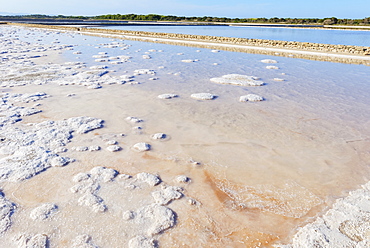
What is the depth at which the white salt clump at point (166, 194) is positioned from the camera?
101 inches

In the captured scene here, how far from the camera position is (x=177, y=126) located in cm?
432

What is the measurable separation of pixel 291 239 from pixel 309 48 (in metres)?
14.1

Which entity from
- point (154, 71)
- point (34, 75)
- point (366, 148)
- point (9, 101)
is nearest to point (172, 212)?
point (366, 148)

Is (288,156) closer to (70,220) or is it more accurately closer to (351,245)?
(351,245)

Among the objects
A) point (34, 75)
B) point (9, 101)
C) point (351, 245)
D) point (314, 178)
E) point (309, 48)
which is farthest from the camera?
point (309, 48)

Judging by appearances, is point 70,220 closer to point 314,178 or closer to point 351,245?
point 351,245

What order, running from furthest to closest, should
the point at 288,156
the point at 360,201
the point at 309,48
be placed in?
the point at 309,48
the point at 288,156
the point at 360,201

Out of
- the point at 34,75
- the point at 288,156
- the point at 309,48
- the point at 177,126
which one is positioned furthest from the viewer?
the point at 309,48

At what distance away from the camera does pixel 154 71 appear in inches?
338

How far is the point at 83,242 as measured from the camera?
80.7 inches

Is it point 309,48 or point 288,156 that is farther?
point 309,48

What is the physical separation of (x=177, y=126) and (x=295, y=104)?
2.75m

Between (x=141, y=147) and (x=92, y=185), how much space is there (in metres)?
0.94

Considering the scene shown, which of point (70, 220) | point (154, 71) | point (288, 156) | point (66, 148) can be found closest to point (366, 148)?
point (288, 156)
